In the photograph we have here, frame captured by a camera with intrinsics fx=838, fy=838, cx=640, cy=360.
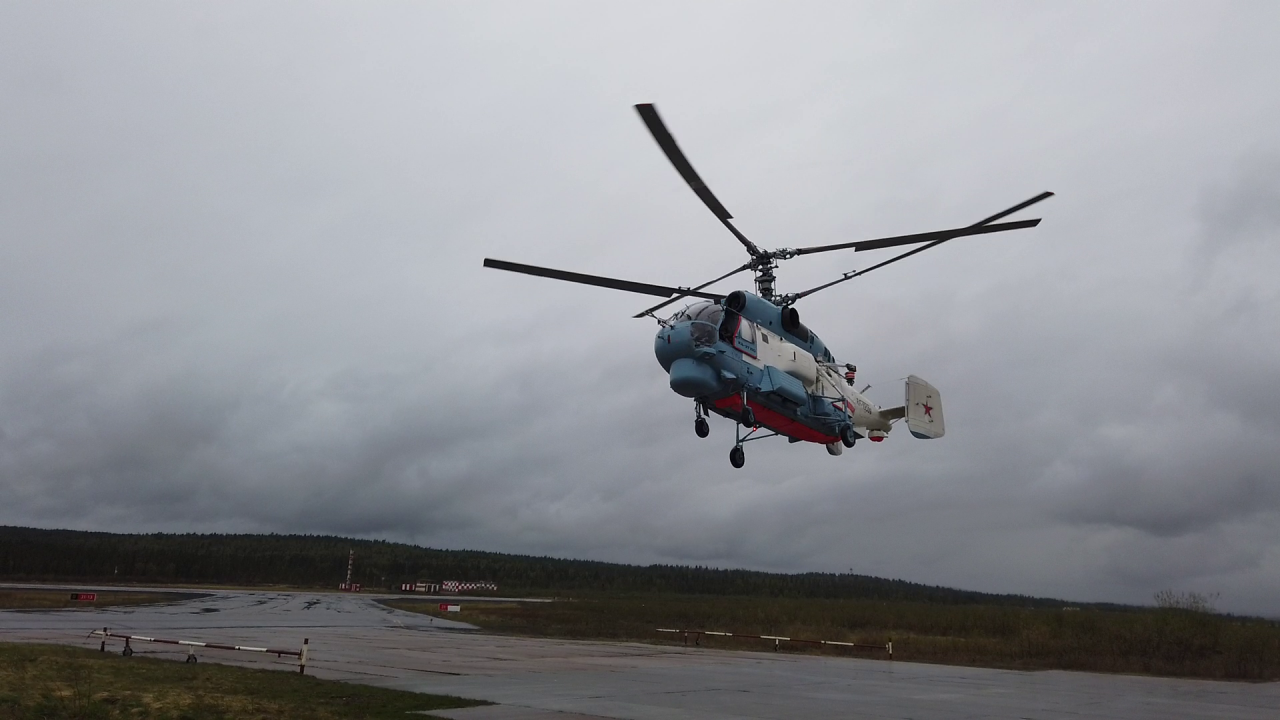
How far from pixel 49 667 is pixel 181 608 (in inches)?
1408

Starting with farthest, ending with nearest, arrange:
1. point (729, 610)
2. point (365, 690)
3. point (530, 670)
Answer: point (729, 610), point (530, 670), point (365, 690)

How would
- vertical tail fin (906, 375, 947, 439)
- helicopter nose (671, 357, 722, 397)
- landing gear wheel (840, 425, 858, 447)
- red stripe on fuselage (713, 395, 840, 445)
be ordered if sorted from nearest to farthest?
helicopter nose (671, 357, 722, 397)
red stripe on fuselage (713, 395, 840, 445)
landing gear wheel (840, 425, 858, 447)
vertical tail fin (906, 375, 947, 439)

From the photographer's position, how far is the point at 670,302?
20.0 m

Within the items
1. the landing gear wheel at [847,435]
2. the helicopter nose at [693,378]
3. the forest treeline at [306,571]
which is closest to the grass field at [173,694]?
the helicopter nose at [693,378]

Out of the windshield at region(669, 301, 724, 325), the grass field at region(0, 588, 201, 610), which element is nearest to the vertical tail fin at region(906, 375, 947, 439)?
the windshield at region(669, 301, 724, 325)

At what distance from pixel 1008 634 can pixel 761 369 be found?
1326 inches

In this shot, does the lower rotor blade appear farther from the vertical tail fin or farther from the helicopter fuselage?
the vertical tail fin

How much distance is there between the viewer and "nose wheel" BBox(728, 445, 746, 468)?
19.8 m

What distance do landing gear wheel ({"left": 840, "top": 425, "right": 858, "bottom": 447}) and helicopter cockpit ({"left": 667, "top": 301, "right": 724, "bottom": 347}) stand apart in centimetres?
583

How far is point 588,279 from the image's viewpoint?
Answer: 1758 centimetres

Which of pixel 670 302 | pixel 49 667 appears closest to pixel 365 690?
pixel 49 667

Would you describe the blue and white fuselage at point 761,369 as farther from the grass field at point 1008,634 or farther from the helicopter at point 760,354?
the grass field at point 1008,634

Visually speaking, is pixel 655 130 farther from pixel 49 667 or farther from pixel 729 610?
pixel 729 610

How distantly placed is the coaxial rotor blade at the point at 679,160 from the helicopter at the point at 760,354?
4 cm
